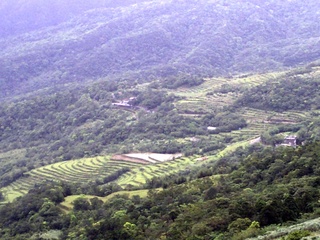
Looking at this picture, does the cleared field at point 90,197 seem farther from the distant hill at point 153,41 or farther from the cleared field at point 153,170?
the distant hill at point 153,41

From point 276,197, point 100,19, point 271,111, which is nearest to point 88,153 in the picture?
point 271,111

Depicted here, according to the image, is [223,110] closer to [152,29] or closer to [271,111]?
[271,111]

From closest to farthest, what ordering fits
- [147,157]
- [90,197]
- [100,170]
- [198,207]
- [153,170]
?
[198,207] < [90,197] < [153,170] < [100,170] < [147,157]

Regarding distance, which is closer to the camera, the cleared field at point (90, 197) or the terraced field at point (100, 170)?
the cleared field at point (90, 197)

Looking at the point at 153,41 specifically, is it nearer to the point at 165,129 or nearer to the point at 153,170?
the point at 165,129

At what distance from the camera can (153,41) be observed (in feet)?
454

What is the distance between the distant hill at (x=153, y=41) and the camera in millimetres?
118125

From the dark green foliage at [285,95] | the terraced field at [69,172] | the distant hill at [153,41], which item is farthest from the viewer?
the distant hill at [153,41]

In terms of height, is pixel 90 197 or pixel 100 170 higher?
pixel 90 197

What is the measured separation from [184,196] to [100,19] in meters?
138

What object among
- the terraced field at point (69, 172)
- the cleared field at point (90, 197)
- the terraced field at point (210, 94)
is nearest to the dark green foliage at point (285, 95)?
the terraced field at point (210, 94)

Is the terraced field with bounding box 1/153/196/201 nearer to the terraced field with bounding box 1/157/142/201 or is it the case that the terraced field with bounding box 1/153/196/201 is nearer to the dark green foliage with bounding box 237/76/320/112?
the terraced field with bounding box 1/157/142/201

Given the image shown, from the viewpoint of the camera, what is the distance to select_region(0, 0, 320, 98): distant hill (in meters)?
118

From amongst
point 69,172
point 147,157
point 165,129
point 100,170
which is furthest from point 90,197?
point 165,129
